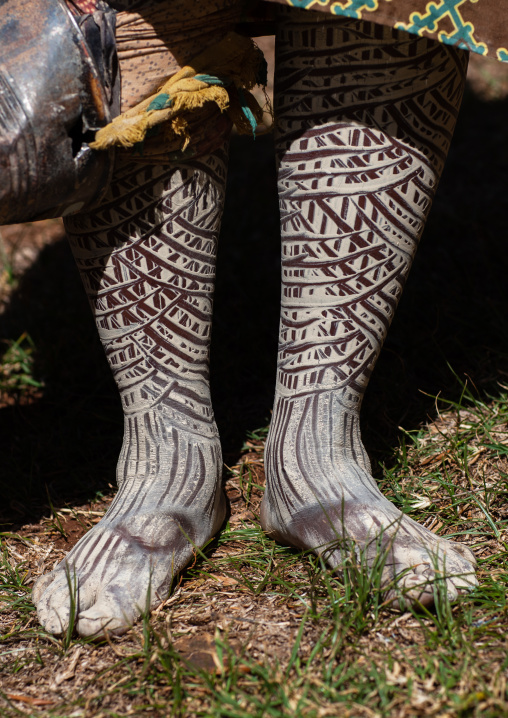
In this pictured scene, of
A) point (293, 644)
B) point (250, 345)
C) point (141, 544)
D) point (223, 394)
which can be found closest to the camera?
point (293, 644)

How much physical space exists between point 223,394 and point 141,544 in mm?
671

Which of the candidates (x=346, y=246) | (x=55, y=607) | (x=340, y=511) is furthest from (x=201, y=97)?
(x=55, y=607)

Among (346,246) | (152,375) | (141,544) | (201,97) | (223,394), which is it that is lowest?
(223,394)

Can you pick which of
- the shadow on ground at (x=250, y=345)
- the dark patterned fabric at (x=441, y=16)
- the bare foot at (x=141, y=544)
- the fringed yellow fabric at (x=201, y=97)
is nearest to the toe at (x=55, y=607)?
the bare foot at (x=141, y=544)

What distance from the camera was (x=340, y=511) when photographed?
3.56 feet

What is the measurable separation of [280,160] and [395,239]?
0.23 m

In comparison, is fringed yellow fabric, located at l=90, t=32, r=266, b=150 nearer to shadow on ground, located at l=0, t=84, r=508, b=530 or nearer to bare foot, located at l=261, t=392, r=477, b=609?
bare foot, located at l=261, t=392, r=477, b=609

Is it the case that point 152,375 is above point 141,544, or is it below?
above

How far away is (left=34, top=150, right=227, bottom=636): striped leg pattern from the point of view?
1.05 m

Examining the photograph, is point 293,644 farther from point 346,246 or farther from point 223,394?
point 223,394

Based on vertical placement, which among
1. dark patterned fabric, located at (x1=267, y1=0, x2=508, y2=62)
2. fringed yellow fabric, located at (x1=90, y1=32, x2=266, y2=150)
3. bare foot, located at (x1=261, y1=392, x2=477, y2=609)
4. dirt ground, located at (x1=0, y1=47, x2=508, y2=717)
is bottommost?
dirt ground, located at (x1=0, y1=47, x2=508, y2=717)

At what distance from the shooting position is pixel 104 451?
1.56 meters

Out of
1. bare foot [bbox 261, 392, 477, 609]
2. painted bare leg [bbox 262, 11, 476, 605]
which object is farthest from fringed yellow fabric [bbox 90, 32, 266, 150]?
bare foot [bbox 261, 392, 477, 609]

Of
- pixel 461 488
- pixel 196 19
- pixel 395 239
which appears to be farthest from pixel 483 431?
pixel 196 19
